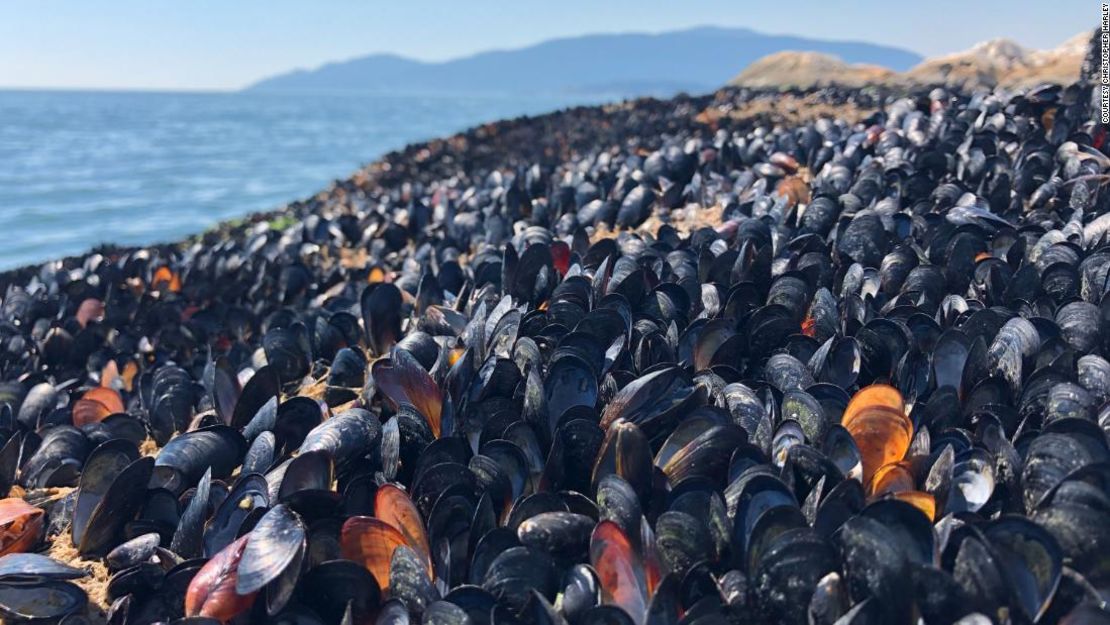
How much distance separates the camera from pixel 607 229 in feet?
24.1

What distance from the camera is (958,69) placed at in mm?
31703

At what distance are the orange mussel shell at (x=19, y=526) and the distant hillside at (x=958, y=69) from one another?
65.7ft

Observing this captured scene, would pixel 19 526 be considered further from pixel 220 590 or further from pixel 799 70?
pixel 799 70

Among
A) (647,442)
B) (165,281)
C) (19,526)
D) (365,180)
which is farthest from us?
(365,180)

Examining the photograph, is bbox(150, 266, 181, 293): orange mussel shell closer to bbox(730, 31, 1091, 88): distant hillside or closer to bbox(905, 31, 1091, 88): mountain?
bbox(730, 31, 1091, 88): distant hillside

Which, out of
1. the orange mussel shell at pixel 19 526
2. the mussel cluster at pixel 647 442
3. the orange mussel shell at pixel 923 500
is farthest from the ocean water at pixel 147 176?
the orange mussel shell at pixel 923 500

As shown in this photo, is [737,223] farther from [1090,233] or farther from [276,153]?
[276,153]

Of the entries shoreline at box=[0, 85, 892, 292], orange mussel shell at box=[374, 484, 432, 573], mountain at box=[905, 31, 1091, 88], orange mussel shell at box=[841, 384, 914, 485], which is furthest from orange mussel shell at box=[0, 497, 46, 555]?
mountain at box=[905, 31, 1091, 88]

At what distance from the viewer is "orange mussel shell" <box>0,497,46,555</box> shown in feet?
10.2

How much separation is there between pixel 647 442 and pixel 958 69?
114ft

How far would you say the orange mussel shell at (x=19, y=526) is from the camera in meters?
3.11

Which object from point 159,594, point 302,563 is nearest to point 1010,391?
point 302,563

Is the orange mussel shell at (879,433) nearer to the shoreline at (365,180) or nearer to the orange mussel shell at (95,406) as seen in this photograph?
the orange mussel shell at (95,406)

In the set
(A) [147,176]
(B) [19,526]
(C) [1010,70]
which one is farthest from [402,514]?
(A) [147,176]
